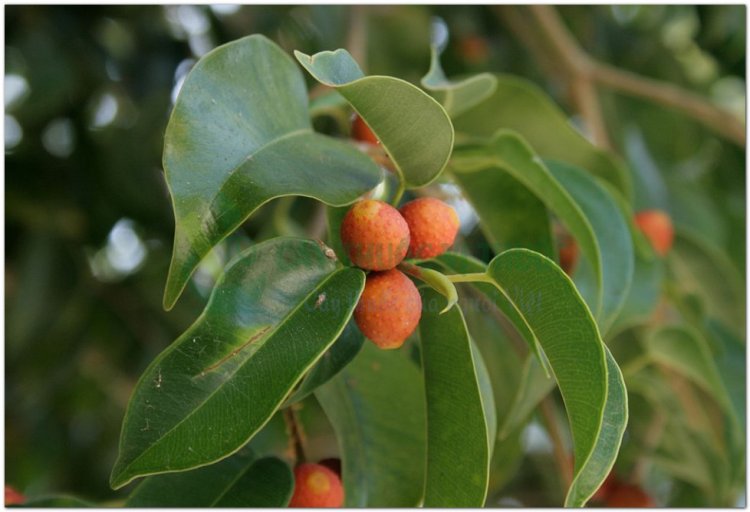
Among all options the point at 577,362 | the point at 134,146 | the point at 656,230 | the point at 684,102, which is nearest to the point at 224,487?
the point at 577,362

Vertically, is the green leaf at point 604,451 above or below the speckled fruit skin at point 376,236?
below

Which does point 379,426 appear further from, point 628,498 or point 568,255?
point 628,498

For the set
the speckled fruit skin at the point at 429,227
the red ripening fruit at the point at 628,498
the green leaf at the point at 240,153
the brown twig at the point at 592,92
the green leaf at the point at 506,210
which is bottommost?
the red ripening fruit at the point at 628,498

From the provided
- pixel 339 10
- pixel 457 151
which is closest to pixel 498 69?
pixel 339 10

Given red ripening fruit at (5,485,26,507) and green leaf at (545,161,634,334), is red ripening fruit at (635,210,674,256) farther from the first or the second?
red ripening fruit at (5,485,26,507)

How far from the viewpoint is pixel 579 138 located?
1013 mm

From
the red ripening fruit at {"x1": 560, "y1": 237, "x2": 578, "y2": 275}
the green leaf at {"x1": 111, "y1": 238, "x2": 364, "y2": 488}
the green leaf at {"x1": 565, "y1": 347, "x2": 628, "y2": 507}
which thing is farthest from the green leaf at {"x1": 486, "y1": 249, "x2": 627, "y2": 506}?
the red ripening fruit at {"x1": 560, "y1": 237, "x2": 578, "y2": 275}

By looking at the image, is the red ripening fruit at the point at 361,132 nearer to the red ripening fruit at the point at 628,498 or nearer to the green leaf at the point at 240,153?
the green leaf at the point at 240,153

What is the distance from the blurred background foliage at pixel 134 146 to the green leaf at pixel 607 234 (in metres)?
0.63

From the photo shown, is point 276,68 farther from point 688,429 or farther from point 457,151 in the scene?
point 688,429

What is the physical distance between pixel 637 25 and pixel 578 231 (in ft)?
4.42

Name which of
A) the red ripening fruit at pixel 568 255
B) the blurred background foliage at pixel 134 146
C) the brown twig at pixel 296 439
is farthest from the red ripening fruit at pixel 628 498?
the brown twig at pixel 296 439

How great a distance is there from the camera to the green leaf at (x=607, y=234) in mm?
781

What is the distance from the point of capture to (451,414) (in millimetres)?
632
